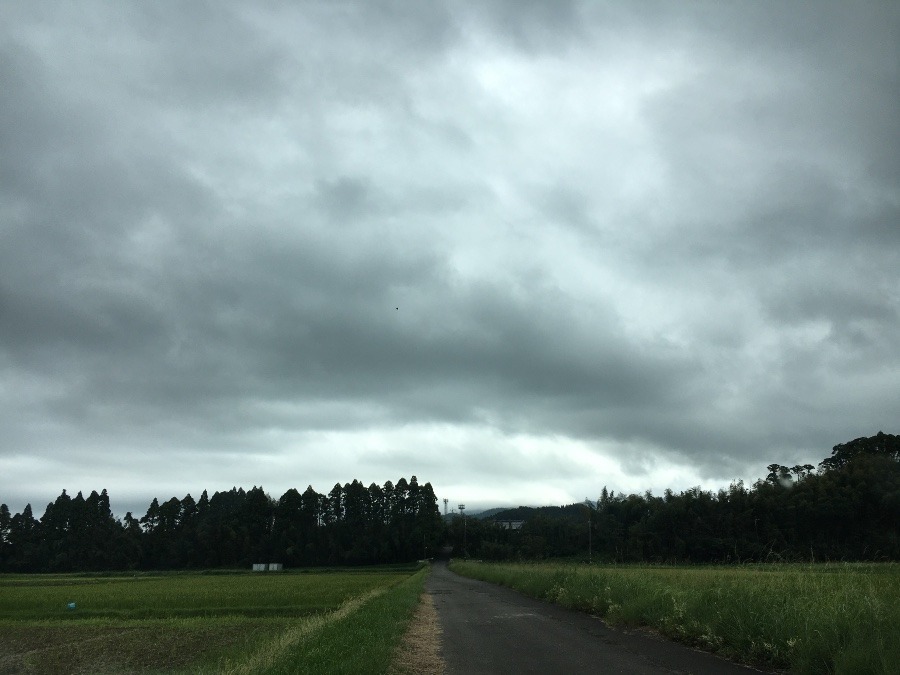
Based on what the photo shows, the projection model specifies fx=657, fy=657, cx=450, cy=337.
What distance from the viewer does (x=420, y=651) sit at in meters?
13.3

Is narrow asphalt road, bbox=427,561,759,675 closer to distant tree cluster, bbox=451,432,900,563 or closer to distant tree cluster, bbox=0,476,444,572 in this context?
distant tree cluster, bbox=451,432,900,563

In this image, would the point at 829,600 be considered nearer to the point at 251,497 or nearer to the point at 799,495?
the point at 799,495

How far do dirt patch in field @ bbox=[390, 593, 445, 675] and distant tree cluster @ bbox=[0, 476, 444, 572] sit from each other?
11051 cm

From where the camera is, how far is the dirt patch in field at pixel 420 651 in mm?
11180

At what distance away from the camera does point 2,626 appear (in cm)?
3033

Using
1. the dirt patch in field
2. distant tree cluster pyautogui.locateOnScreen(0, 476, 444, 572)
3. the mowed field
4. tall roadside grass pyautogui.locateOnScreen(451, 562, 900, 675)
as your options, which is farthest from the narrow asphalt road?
distant tree cluster pyautogui.locateOnScreen(0, 476, 444, 572)

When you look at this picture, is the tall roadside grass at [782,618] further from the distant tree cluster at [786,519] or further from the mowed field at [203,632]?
the distant tree cluster at [786,519]

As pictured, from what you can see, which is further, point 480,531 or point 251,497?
point 251,497

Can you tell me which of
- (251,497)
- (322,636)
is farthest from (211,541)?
(322,636)

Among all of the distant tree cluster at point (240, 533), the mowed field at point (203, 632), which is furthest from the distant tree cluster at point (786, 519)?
the distant tree cluster at point (240, 533)

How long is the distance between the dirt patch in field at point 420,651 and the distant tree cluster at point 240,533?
11051 centimetres

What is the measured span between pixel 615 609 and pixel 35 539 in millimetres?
148755

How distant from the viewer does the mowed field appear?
13.3 meters

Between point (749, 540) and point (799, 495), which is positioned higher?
point (799, 495)
